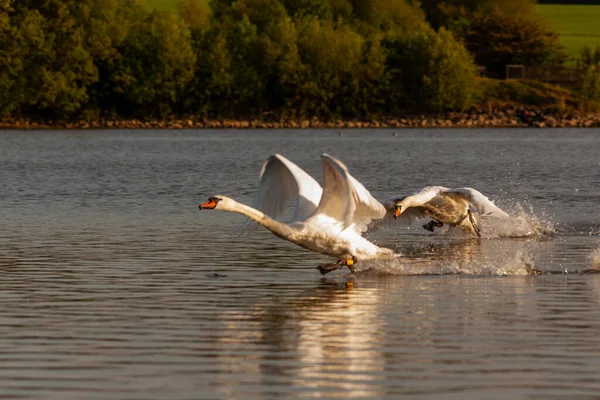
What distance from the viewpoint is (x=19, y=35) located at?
108 meters

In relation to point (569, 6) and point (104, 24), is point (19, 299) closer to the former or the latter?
point (104, 24)

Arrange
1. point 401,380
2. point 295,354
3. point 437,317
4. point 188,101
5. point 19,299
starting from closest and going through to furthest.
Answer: point 401,380, point 295,354, point 437,317, point 19,299, point 188,101

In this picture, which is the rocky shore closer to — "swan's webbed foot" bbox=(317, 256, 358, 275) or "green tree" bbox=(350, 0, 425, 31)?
"green tree" bbox=(350, 0, 425, 31)

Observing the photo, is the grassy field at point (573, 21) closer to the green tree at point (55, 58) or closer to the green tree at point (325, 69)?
the green tree at point (325, 69)

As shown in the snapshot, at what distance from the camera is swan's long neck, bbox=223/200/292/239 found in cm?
1596

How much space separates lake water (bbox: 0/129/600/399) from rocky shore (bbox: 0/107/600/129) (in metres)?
79.5

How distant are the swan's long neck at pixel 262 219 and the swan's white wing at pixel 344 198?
0.54 metres

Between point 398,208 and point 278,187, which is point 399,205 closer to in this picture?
point 398,208

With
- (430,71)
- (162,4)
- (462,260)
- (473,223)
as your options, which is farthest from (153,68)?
(462,260)

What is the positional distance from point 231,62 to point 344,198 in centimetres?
10314

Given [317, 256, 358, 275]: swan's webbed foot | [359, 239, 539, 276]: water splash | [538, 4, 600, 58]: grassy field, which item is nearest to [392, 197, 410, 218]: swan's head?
[359, 239, 539, 276]: water splash

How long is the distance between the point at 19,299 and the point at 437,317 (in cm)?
439

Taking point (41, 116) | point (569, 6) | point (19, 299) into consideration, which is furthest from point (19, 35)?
point (19, 299)

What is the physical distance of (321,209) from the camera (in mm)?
16531
